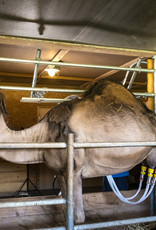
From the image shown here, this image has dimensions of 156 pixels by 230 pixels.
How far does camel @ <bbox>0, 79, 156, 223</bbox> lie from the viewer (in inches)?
79.1

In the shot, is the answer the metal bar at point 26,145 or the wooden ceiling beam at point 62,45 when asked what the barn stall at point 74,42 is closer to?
the wooden ceiling beam at point 62,45

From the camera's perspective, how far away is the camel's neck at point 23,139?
2.14 meters

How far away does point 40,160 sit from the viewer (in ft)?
7.18

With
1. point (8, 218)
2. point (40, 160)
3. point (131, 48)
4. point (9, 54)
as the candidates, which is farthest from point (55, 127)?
point (9, 54)

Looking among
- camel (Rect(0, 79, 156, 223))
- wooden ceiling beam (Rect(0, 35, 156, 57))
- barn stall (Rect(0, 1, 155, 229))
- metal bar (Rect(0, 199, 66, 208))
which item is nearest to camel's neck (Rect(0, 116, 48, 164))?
camel (Rect(0, 79, 156, 223))

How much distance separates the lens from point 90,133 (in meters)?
2.03

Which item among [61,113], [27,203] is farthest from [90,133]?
[27,203]

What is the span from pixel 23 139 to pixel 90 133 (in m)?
0.56

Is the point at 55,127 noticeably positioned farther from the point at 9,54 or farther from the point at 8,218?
the point at 9,54

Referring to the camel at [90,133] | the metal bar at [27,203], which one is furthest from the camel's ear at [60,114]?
the metal bar at [27,203]

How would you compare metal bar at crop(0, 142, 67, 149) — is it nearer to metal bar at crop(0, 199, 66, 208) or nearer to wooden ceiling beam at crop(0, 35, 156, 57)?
metal bar at crop(0, 199, 66, 208)

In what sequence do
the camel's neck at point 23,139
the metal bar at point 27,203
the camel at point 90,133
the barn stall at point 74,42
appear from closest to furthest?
the metal bar at point 27,203
the barn stall at point 74,42
the camel at point 90,133
the camel's neck at point 23,139

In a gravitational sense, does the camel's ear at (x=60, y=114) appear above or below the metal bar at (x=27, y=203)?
above

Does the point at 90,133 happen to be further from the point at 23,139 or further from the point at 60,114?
the point at 23,139
